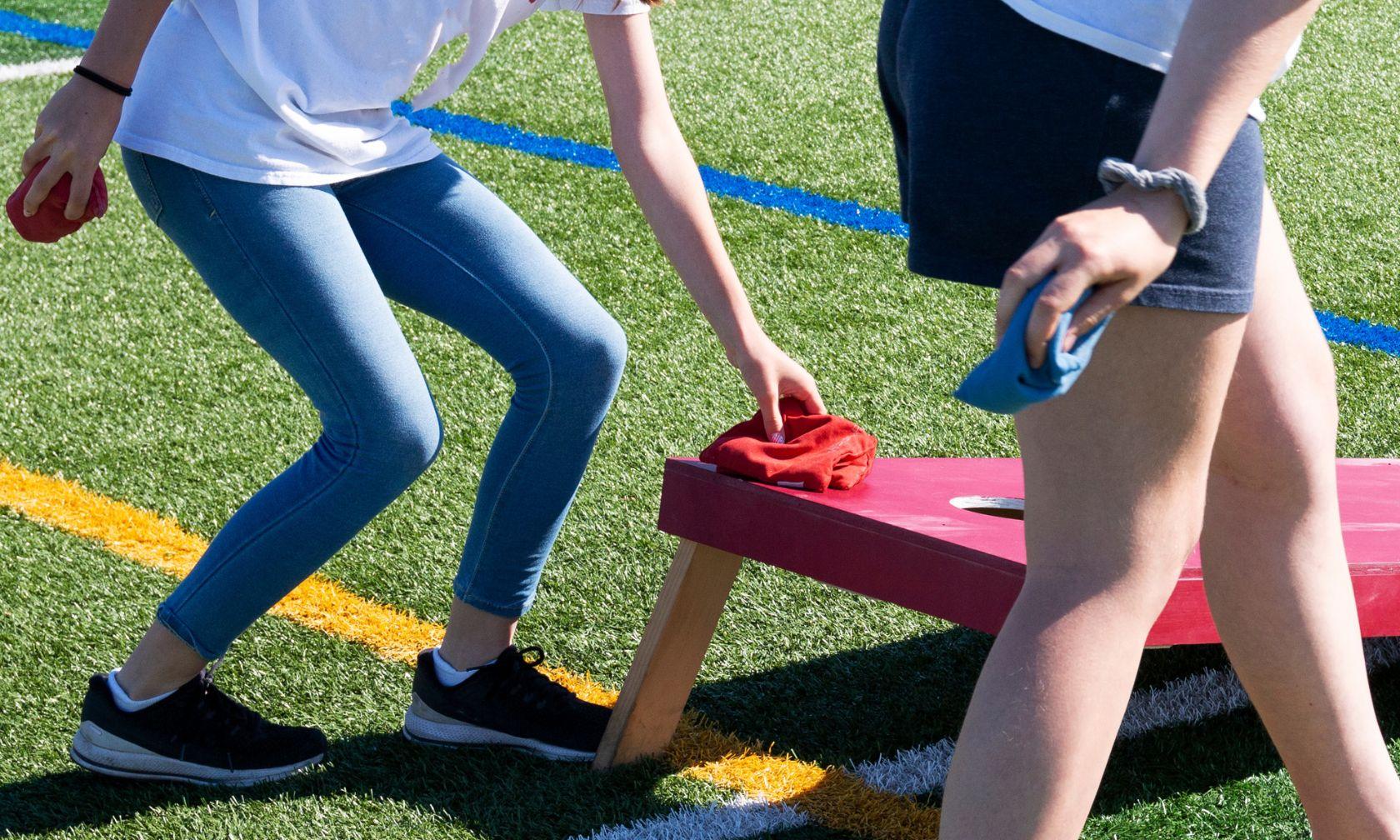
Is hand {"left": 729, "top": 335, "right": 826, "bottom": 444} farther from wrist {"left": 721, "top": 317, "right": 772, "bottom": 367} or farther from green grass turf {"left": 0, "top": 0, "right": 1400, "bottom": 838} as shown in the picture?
green grass turf {"left": 0, "top": 0, "right": 1400, "bottom": 838}

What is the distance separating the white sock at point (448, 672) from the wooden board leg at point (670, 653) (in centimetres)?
22

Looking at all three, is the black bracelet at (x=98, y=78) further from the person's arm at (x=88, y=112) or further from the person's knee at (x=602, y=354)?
the person's knee at (x=602, y=354)

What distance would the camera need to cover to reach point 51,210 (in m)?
1.93

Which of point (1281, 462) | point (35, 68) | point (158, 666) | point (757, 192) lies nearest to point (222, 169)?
point (158, 666)

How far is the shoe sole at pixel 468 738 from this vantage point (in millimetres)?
2277

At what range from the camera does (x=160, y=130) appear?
2008 millimetres

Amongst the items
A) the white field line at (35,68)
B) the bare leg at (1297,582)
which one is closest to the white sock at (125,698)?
the bare leg at (1297,582)

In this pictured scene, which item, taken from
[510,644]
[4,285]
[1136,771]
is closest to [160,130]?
[510,644]

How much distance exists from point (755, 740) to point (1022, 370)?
1.33m

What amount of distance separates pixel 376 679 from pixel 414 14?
1068 millimetres

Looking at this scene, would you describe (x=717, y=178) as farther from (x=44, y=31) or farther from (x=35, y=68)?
(x=44, y=31)

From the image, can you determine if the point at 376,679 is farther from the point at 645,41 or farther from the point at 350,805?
the point at 645,41

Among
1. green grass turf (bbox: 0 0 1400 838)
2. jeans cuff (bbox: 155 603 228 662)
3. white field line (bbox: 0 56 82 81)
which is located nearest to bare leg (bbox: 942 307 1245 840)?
green grass turf (bbox: 0 0 1400 838)

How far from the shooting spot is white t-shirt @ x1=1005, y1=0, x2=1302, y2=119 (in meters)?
1.30
